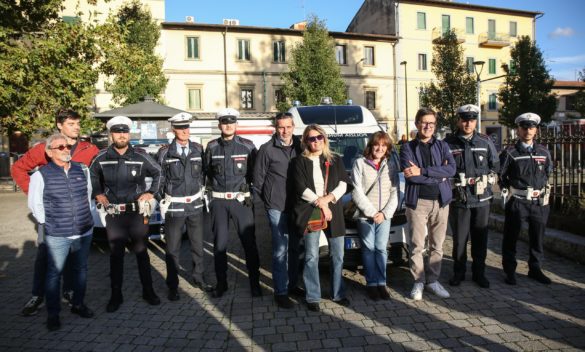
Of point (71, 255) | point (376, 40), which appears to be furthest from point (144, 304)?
point (376, 40)

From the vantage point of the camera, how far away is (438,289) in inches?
190

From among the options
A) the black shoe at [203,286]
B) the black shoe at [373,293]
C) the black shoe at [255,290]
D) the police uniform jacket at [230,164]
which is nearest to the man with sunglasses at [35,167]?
the black shoe at [203,286]

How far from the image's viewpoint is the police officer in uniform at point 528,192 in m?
5.14

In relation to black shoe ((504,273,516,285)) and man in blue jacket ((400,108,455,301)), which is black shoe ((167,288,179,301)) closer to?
man in blue jacket ((400,108,455,301))

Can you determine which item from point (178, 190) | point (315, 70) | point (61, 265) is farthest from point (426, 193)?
point (315, 70)

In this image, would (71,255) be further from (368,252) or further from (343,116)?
(343,116)

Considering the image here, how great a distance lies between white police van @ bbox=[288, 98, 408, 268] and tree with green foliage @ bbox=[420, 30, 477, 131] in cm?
1991

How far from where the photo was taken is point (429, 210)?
191 inches

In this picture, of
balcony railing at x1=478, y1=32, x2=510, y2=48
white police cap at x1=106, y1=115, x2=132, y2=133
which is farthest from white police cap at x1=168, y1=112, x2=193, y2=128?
balcony railing at x1=478, y1=32, x2=510, y2=48

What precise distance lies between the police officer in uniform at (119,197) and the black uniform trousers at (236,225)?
0.75 meters

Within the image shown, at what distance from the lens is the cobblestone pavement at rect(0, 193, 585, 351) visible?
12.4ft

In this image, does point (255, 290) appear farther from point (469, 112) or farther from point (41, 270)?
point (469, 112)

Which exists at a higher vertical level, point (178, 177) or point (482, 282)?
point (178, 177)

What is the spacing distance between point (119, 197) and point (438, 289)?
3767 millimetres
